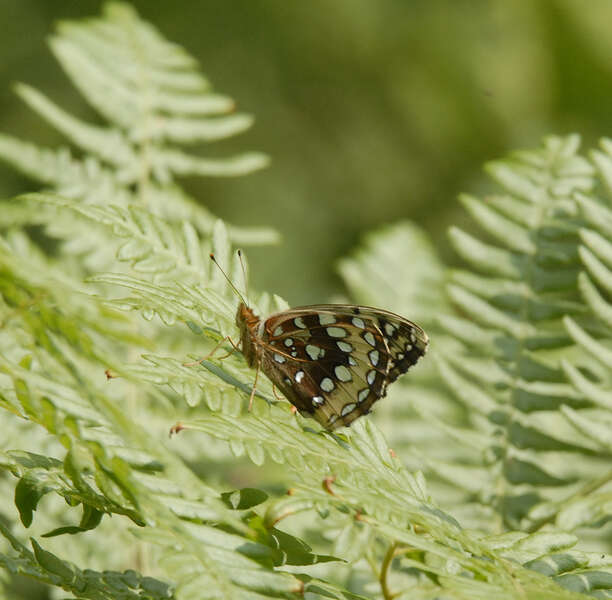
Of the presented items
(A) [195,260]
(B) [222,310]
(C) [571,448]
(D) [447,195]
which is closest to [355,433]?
(B) [222,310]

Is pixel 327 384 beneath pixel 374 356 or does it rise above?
beneath

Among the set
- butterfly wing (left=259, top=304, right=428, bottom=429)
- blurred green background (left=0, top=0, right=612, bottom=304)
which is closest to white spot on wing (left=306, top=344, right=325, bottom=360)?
butterfly wing (left=259, top=304, right=428, bottom=429)

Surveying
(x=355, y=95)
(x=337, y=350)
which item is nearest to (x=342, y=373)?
Result: (x=337, y=350)

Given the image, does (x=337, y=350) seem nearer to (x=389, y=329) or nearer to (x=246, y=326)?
(x=389, y=329)

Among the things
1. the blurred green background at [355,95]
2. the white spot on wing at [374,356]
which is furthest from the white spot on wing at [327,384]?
the blurred green background at [355,95]

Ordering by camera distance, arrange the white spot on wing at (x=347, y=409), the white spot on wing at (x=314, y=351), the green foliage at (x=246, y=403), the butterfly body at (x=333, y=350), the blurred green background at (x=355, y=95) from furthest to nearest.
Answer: the blurred green background at (x=355, y=95)
the white spot on wing at (x=314, y=351)
the butterfly body at (x=333, y=350)
the white spot on wing at (x=347, y=409)
the green foliage at (x=246, y=403)

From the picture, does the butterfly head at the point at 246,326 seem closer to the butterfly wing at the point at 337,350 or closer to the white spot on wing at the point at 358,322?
the butterfly wing at the point at 337,350
